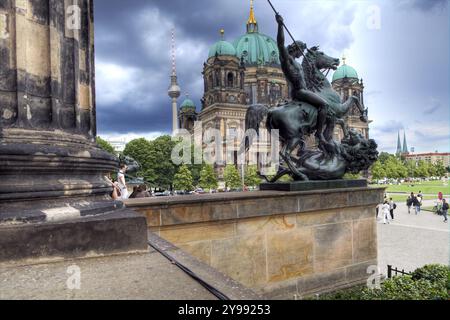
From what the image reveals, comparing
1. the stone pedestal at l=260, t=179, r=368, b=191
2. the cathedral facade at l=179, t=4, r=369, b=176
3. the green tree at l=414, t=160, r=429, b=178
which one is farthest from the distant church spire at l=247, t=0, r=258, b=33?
the stone pedestal at l=260, t=179, r=368, b=191

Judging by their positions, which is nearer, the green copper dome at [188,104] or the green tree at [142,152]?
the green tree at [142,152]

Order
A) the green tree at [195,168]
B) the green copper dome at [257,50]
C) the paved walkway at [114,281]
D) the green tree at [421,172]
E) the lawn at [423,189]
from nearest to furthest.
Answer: the paved walkway at [114,281] < the lawn at [423,189] < the green tree at [195,168] < the green copper dome at [257,50] < the green tree at [421,172]

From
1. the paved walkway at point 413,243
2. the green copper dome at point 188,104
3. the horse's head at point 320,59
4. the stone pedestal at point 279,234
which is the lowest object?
the paved walkway at point 413,243

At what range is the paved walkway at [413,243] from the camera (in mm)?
10820

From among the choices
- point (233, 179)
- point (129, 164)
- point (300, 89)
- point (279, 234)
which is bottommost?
point (233, 179)

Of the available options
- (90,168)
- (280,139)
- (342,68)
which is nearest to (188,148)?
(342,68)

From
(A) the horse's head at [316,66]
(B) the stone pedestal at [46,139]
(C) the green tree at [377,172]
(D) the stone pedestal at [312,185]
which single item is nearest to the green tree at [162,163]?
(C) the green tree at [377,172]

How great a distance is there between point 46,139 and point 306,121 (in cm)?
557

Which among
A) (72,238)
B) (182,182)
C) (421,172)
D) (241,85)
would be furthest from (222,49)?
(421,172)

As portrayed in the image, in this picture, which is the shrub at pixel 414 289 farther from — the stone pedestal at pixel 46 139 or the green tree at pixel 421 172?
the green tree at pixel 421 172

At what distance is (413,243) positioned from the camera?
45.1 feet

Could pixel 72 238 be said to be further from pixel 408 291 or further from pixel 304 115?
pixel 304 115

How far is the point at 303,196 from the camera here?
20.8ft
